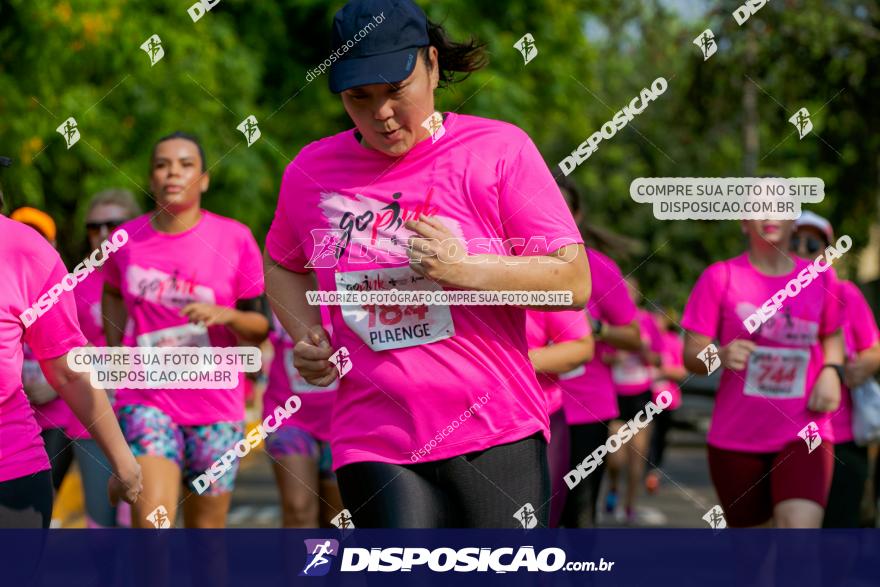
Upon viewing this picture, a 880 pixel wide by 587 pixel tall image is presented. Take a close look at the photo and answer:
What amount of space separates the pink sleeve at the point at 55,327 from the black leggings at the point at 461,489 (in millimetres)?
878

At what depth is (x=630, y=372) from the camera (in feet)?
45.2

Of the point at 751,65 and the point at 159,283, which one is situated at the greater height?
the point at 751,65

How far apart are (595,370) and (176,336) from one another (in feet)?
8.22

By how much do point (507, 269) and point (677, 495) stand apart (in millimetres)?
12319

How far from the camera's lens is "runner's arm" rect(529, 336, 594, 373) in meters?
6.51

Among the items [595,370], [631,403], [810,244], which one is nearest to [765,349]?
[810,244]

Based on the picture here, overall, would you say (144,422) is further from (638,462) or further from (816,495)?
(638,462)

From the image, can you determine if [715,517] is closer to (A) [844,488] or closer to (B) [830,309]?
(A) [844,488]

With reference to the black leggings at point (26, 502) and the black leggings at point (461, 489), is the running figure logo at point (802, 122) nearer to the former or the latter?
the black leggings at point (461, 489)

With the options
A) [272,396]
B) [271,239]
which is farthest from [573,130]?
[271,239]

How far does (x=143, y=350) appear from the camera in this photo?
6.56m

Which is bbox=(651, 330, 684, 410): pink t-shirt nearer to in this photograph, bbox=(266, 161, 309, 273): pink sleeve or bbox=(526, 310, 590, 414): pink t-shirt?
bbox=(526, 310, 590, 414): pink t-shirt

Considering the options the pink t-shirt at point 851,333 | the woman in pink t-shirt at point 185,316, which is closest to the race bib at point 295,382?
the woman in pink t-shirt at point 185,316

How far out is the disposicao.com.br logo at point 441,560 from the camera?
400 cm
